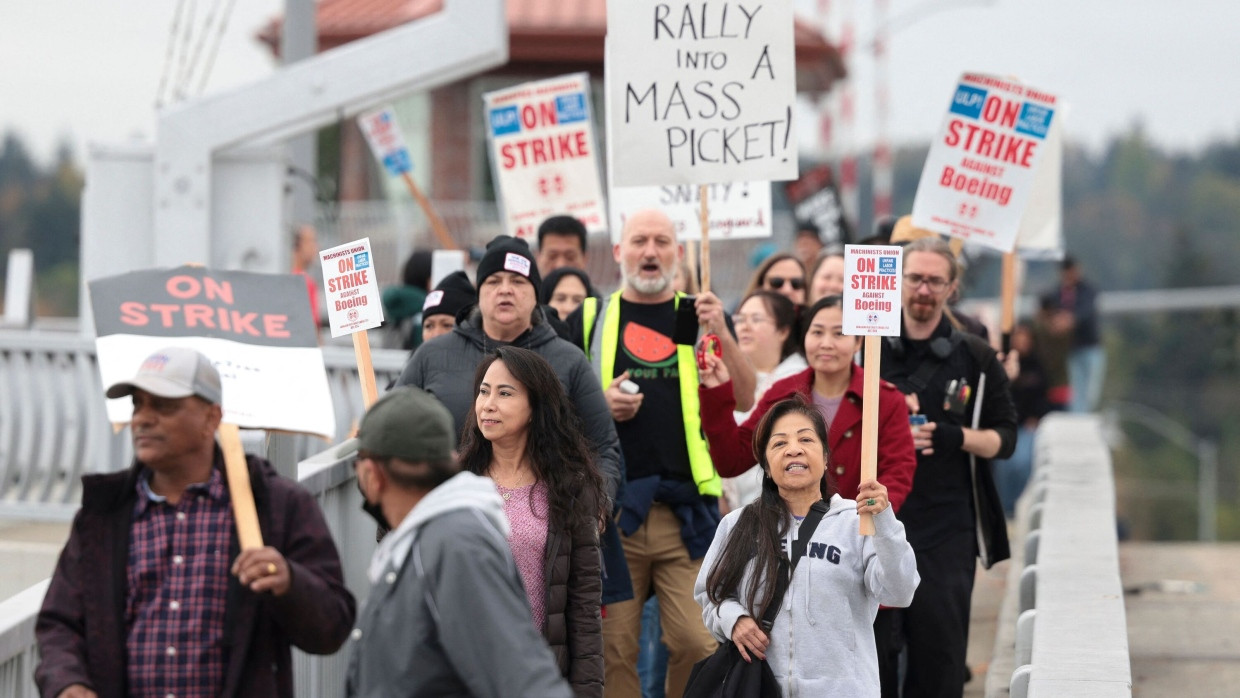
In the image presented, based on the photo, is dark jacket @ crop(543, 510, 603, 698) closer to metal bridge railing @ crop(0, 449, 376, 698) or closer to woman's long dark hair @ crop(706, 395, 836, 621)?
woman's long dark hair @ crop(706, 395, 836, 621)

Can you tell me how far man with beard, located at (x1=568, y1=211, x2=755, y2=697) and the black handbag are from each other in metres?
1.24

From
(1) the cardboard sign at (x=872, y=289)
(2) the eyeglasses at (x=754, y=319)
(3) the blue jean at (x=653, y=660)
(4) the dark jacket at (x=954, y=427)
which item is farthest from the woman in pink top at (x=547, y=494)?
(2) the eyeglasses at (x=754, y=319)

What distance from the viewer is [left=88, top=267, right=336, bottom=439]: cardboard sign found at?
459cm

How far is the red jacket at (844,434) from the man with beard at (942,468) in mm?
318

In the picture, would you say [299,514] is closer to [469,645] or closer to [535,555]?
[469,645]

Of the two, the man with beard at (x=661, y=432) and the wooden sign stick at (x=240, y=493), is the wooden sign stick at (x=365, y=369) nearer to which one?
the man with beard at (x=661, y=432)

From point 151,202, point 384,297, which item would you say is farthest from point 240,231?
point 384,297

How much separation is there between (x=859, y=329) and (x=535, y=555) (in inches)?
49.7

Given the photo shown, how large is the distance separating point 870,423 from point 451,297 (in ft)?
7.40

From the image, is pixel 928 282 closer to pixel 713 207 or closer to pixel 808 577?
pixel 808 577

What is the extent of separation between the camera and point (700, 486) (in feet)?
22.1

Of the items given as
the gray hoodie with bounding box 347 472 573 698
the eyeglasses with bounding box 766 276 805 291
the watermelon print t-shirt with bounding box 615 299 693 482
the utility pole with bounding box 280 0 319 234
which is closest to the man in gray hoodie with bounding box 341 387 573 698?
the gray hoodie with bounding box 347 472 573 698

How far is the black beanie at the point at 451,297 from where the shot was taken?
7000 mm

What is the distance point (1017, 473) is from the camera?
49.7ft
